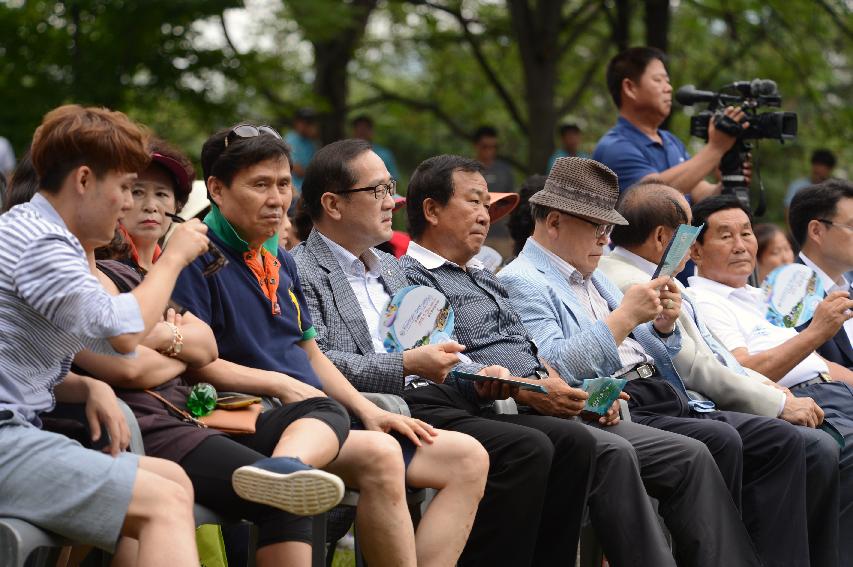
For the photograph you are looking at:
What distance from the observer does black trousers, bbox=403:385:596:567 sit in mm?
4262

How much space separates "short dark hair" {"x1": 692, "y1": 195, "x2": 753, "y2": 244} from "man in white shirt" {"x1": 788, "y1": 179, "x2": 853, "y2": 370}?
78 cm

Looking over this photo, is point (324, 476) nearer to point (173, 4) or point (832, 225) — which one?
point (832, 225)

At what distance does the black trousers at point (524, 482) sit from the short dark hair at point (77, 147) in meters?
1.61

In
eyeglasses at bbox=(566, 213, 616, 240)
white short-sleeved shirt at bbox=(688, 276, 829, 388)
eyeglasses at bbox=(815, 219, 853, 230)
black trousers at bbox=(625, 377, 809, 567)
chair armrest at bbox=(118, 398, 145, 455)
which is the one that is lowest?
black trousers at bbox=(625, 377, 809, 567)

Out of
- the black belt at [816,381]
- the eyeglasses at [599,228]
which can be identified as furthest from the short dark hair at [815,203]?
the eyeglasses at [599,228]

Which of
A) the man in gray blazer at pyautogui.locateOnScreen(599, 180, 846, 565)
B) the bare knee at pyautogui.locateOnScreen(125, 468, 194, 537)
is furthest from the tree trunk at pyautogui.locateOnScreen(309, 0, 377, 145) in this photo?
the bare knee at pyautogui.locateOnScreen(125, 468, 194, 537)

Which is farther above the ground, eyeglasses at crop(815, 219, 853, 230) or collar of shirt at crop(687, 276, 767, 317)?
eyeglasses at crop(815, 219, 853, 230)

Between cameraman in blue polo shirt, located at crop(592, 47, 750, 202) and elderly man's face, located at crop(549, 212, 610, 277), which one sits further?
cameraman in blue polo shirt, located at crop(592, 47, 750, 202)

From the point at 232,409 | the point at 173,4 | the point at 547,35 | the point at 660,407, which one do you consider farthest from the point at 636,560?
the point at 547,35

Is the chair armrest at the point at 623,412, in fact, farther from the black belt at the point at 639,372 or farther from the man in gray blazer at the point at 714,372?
the man in gray blazer at the point at 714,372

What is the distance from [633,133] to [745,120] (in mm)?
600

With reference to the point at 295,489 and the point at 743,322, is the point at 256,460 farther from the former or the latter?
the point at 743,322

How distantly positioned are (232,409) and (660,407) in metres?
2.15

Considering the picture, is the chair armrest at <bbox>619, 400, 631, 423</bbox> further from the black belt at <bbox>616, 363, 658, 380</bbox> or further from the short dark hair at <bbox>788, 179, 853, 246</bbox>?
the short dark hair at <bbox>788, 179, 853, 246</bbox>
